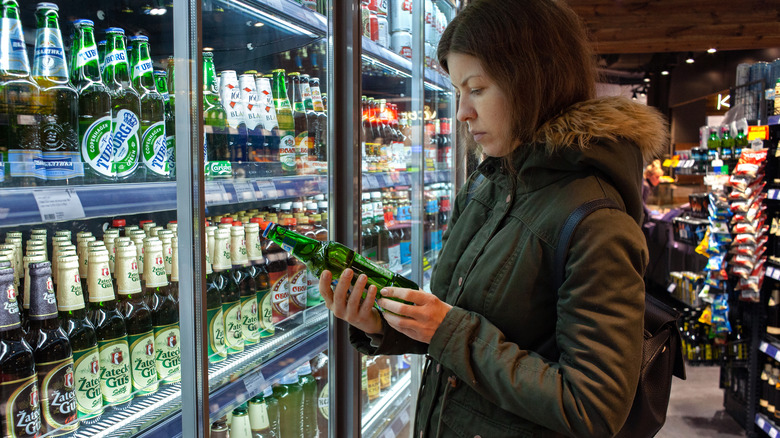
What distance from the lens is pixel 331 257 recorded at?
1175mm

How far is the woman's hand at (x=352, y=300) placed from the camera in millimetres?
1040

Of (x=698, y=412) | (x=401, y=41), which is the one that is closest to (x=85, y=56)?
(x=401, y=41)

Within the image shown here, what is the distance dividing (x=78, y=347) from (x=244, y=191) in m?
0.50

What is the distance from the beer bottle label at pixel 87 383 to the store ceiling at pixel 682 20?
4973 mm

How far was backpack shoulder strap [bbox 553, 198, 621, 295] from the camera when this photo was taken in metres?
0.90

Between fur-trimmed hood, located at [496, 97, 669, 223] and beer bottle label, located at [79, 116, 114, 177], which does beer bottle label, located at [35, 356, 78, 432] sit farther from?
fur-trimmed hood, located at [496, 97, 669, 223]

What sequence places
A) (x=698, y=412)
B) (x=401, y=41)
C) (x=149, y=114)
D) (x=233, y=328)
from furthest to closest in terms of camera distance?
1. (x=698, y=412)
2. (x=401, y=41)
3. (x=233, y=328)
4. (x=149, y=114)

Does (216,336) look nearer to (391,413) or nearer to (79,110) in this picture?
(79,110)

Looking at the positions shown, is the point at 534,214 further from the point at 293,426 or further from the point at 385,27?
the point at 385,27

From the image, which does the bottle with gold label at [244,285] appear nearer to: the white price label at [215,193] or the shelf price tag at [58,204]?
the white price label at [215,193]

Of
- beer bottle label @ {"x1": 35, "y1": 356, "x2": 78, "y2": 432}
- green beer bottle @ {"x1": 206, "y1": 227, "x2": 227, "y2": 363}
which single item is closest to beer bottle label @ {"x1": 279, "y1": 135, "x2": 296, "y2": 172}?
green beer bottle @ {"x1": 206, "y1": 227, "x2": 227, "y2": 363}

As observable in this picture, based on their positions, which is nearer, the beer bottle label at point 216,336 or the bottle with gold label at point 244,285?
the beer bottle label at point 216,336

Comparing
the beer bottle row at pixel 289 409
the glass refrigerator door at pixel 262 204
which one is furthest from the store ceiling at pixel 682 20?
the beer bottle row at pixel 289 409

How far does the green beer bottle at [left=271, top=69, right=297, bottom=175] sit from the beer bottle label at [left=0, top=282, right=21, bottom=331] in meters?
0.84
